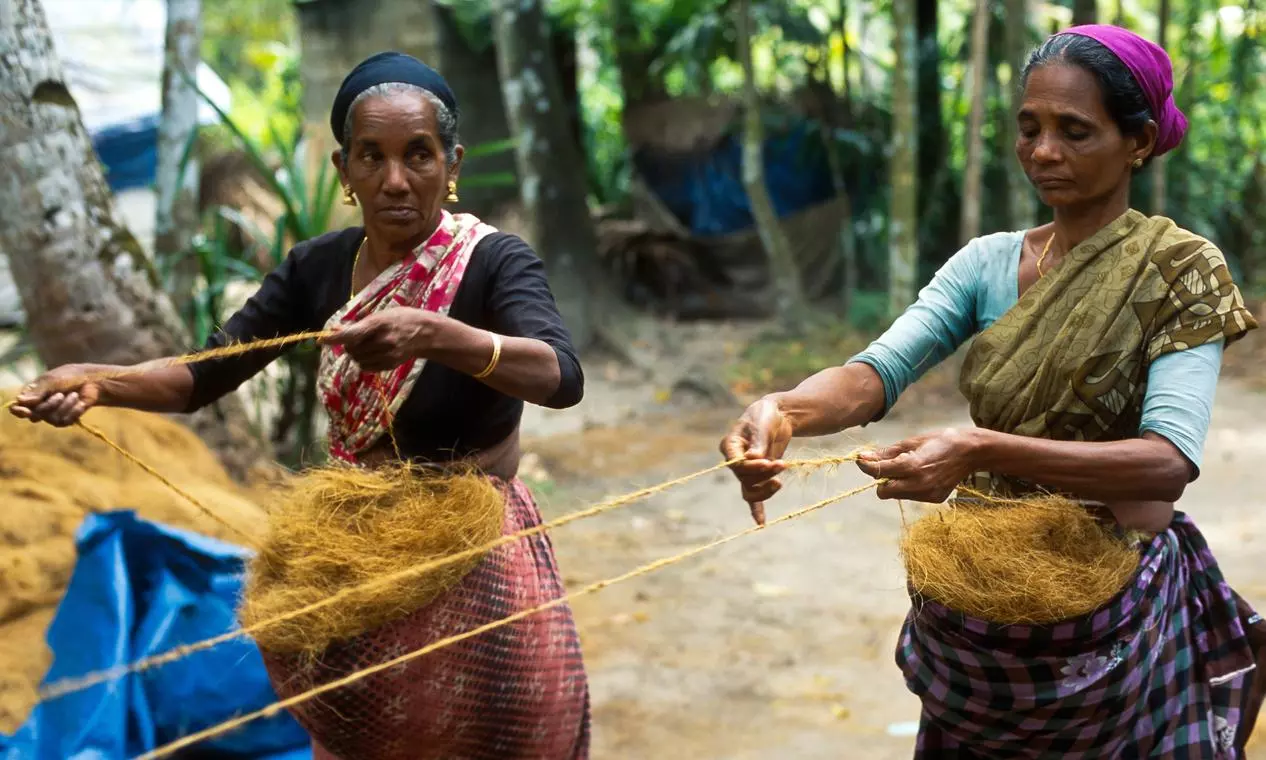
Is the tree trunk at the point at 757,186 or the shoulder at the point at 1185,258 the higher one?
the shoulder at the point at 1185,258

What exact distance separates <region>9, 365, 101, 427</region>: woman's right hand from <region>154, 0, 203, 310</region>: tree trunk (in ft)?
10.7

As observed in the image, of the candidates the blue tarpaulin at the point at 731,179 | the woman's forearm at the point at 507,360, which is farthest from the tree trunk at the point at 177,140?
the blue tarpaulin at the point at 731,179

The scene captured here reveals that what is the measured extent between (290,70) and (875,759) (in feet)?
45.7

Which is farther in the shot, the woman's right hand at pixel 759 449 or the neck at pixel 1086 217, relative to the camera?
the neck at pixel 1086 217

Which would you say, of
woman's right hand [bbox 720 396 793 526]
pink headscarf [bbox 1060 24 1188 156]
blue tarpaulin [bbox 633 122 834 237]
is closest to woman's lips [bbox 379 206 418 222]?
woman's right hand [bbox 720 396 793 526]

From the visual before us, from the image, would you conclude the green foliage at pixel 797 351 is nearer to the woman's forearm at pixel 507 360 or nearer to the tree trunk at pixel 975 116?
the tree trunk at pixel 975 116

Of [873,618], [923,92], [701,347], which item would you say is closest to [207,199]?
[701,347]

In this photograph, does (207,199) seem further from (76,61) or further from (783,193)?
(783,193)

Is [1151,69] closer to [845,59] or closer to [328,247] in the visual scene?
[328,247]

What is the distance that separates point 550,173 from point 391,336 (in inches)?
303

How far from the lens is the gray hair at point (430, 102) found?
237 cm

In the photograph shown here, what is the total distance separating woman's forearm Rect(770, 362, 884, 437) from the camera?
7.26 feet

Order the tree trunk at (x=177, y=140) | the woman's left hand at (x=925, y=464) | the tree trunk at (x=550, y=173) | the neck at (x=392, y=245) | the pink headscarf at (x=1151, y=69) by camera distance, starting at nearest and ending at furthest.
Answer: the woman's left hand at (x=925, y=464)
the pink headscarf at (x=1151, y=69)
the neck at (x=392, y=245)
the tree trunk at (x=177, y=140)
the tree trunk at (x=550, y=173)

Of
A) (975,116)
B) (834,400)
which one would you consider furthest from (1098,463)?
(975,116)
